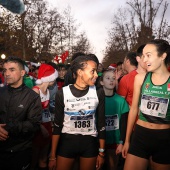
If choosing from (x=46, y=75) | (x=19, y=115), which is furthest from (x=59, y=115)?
(x=46, y=75)

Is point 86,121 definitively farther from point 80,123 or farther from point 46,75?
point 46,75

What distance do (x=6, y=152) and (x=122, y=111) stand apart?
2.03 meters

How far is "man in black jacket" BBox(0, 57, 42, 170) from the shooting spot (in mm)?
3089

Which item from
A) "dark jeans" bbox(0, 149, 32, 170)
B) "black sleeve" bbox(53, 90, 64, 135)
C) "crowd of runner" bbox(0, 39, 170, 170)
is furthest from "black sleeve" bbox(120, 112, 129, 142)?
"dark jeans" bbox(0, 149, 32, 170)

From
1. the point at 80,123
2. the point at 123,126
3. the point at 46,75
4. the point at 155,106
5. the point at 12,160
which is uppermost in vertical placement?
the point at 46,75

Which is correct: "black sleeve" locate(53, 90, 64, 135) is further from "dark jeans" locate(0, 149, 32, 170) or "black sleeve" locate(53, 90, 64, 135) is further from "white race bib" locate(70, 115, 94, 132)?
"dark jeans" locate(0, 149, 32, 170)

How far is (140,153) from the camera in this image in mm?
3154

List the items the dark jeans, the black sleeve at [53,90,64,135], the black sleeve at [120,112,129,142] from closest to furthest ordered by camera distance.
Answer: the dark jeans < the black sleeve at [53,90,64,135] < the black sleeve at [120,112,129,142]

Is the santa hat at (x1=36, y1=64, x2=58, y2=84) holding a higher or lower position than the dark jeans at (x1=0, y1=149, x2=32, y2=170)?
higher

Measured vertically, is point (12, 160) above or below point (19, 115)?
below

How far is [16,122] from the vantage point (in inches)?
122

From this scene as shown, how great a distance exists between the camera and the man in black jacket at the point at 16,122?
3.09m

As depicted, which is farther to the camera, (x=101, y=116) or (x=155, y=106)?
(x=101, y=116)

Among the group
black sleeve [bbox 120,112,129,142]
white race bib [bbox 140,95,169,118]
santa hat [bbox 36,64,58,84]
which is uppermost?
santa hat [bbox 36,64,58,84]
